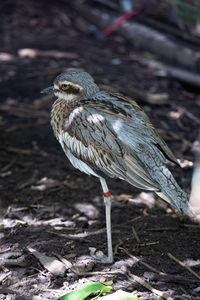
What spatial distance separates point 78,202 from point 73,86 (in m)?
1.29

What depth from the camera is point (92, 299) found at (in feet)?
10.1

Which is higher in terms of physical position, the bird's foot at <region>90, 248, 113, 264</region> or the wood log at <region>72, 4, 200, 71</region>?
the wood log at <region>72, 4, 200, 71</region>

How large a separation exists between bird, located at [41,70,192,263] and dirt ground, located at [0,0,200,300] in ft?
1.22

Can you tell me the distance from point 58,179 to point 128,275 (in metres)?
1.91

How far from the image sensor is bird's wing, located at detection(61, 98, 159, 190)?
3543 mm

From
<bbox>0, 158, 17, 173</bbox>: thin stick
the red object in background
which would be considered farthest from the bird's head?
the red object in background

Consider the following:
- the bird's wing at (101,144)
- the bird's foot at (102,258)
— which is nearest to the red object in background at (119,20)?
the bird's wing at (101,144)

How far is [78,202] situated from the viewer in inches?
185

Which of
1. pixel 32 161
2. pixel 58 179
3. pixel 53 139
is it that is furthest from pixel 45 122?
pixel 58 179

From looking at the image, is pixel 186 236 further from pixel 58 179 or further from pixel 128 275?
pixel 58 179

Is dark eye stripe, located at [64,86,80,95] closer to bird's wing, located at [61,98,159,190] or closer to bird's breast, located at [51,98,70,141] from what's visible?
bird's breast, located at [51,98,70,141]

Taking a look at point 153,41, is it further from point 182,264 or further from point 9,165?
point 182,264

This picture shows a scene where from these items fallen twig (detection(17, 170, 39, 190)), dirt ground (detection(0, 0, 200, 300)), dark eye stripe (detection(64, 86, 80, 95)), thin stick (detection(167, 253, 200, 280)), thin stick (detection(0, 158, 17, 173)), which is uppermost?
dark eye stripe (detection(64, 86, 80, 95))

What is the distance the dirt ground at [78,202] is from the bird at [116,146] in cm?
37
